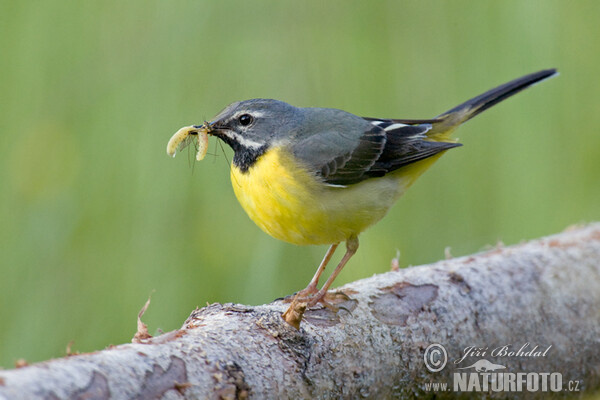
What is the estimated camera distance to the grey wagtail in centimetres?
367

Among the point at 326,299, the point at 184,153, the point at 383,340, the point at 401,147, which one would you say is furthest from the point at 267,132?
the point at 383,340

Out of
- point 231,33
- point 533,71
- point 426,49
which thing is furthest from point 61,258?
point 533,71

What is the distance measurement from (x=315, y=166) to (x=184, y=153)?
1096 mm

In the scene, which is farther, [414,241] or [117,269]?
[414,241]

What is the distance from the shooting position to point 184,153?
445 cm

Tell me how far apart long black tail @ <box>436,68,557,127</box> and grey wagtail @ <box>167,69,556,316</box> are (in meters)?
0.39

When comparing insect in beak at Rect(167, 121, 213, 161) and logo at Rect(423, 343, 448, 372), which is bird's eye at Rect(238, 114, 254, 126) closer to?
insect in beak at Rect(167, 121, 213, 161)

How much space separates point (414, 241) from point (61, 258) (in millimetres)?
2721

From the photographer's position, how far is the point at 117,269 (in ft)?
14.4

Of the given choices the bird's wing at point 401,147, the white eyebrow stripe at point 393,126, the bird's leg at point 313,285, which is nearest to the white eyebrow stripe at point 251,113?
the bird's wing at point 401,147

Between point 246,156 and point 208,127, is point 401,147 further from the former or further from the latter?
point 208,127

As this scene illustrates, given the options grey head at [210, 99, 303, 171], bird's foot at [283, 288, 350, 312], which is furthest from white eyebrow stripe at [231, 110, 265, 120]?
bird's foot at [283, 288, 350, 312]

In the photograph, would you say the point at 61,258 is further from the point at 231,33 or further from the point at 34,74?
the point at 231,33

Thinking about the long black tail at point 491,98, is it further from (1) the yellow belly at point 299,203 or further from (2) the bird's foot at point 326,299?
(2) the bird's foot at point 326,299
